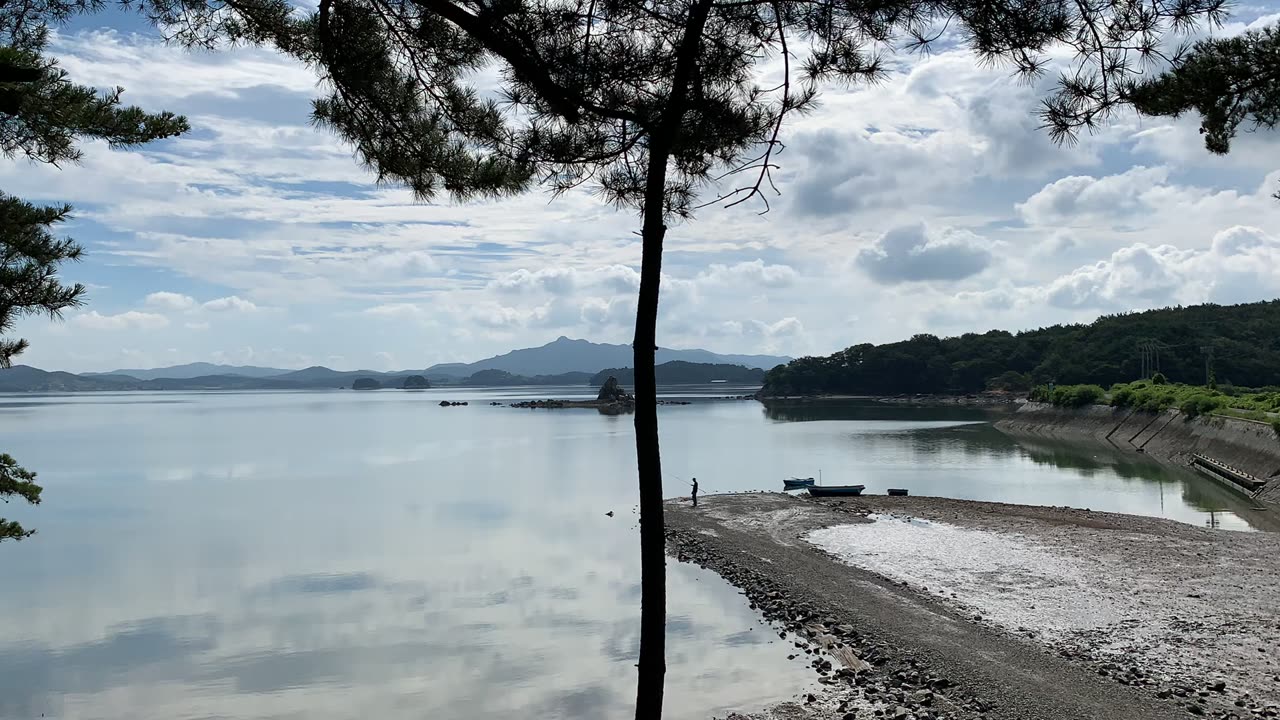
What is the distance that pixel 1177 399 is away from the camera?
5544 centimetres

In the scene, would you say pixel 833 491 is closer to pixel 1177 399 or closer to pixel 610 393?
pixel 1177 399

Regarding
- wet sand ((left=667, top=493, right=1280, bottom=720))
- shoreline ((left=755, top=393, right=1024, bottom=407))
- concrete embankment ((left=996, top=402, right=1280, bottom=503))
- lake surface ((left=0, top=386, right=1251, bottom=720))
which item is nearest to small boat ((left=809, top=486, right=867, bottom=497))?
lake surface ((left=0, top=386, right=1251, bottom=720))

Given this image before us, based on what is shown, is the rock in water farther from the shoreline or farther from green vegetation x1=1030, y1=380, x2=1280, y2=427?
green vegetation x1=1030, y1=380, x2=1280, y2=427

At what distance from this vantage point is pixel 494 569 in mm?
24156

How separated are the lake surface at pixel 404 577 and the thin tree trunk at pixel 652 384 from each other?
7121 mm

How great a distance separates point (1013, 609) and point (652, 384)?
505 inches

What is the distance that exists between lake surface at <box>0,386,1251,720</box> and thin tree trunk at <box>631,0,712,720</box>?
7.12 meters

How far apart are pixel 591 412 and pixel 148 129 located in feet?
357

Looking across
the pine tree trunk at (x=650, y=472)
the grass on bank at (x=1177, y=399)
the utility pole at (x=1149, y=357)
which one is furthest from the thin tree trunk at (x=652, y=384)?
the utility pole at (x=1149, y=357)

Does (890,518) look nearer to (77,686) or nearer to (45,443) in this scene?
(77,686)

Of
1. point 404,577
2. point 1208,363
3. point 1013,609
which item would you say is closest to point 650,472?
point 1013,609

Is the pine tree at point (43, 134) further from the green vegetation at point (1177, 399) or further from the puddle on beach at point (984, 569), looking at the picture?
the green vegetation at point (1177, 399)

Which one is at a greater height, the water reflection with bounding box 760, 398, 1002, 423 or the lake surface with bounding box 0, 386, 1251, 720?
the water reflection with bounding box 760, 398, 1002, 423

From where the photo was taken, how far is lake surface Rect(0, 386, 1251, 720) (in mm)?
14633
